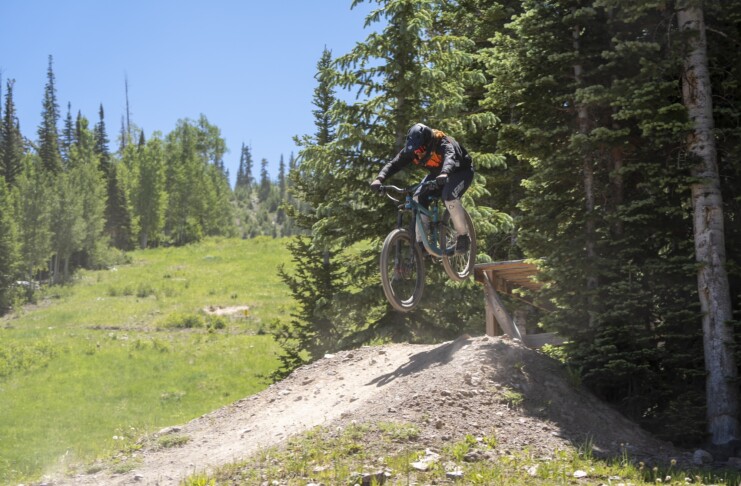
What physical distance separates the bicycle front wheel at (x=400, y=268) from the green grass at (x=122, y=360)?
5.35 metres

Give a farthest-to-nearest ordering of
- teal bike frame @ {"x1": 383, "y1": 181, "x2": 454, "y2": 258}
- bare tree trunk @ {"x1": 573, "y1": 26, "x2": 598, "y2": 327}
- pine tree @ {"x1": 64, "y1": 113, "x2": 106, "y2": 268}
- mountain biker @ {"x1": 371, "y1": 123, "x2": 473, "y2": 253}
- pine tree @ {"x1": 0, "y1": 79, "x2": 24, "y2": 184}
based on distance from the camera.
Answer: pine tree @ {"x1": 0, "y1": 79, "x2": 24, "y2": 184}, pine tree @ {"x1": 64, "y1": 113, "x2": 106, "y2": 268}, bare tree trunk @ {"x1": 573, "y1": 26, "x2": 598, "y2": 327}, teal bike frame @ {"x1": 383, "y1": 181, "x2": 454, "y2": 258}, mountain biker @ {"x1": 371, "y1": 123, "x2": 473, "y2": 253}

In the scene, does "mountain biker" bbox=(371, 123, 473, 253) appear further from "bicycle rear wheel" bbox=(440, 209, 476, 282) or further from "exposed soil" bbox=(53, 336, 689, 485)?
"exposed soil" bbox=(53, 336, 689, 485)

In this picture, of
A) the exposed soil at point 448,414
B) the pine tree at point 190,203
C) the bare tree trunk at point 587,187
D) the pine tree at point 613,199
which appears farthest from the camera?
the pine tree at point 190,203

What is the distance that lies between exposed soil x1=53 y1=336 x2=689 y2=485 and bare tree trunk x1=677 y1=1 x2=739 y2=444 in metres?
1.06

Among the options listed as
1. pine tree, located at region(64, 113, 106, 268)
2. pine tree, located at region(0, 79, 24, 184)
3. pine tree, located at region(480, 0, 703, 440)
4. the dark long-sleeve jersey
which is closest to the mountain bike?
the dark long-sleeve jersey

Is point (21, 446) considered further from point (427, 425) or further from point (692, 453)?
point (692, 453)

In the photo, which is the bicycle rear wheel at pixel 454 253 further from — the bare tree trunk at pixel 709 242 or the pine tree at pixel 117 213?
the pine tree at pixel 117 213

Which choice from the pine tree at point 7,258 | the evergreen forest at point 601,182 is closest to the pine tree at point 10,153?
the pine tree at point 7,258

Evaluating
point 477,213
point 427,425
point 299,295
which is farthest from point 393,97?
point 427,425

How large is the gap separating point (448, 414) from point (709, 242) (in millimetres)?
4693

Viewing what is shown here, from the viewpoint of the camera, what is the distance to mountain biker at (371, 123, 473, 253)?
394 inches

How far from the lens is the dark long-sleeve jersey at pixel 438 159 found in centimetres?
1002

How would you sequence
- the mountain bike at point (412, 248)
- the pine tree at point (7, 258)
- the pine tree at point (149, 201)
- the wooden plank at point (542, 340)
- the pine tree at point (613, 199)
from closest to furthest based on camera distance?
the mountain bike at point (412, 248)
the pine tree at point (613, 199)
the wooden plank at point (542, 340)
the pine tree at point (7, 258)
the pine tree at point (149, 201)

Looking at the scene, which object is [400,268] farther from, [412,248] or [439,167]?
[439,167]
